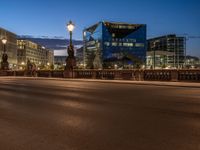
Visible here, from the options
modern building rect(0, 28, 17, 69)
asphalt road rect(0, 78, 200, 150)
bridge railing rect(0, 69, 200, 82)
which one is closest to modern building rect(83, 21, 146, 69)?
modern building rect(0, 28, 17, 69)

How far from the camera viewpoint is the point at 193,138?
19.6ft

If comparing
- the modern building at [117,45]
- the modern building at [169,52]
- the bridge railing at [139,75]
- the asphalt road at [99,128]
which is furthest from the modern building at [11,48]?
the asphalt road at [99,128]

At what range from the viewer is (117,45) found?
5881 inches

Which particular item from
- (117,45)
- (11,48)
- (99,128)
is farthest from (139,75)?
(11,48)

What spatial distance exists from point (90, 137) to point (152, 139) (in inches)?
51.0

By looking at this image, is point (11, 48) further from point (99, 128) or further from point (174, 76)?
point (99, 128)

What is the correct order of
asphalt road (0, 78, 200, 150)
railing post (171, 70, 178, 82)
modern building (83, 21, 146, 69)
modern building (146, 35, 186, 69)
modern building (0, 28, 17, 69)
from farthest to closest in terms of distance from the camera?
1. modern building (146, 35, 186, 69)
2. modern building (0, 28, 17, 69)
3. modern building (83, 21, 146, 69)
4. railing post (171, 70, 178, 82)
5. asphalt road (0, 78, 200, 150)

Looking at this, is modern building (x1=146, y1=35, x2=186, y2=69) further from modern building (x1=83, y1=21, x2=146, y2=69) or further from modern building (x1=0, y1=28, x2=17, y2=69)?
modern building (x1=0, y1=28, x2=17, y2=69)

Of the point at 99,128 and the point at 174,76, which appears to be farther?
the point at 174,76

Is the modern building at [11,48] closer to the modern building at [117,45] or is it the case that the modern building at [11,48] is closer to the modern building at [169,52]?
the modern building at [117,45]

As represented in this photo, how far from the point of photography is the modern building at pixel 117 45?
146000 mm

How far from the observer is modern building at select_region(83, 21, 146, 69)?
14600cm

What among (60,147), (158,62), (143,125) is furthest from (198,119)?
(158,62)

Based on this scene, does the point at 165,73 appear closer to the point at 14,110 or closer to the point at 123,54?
the point at 14,110
